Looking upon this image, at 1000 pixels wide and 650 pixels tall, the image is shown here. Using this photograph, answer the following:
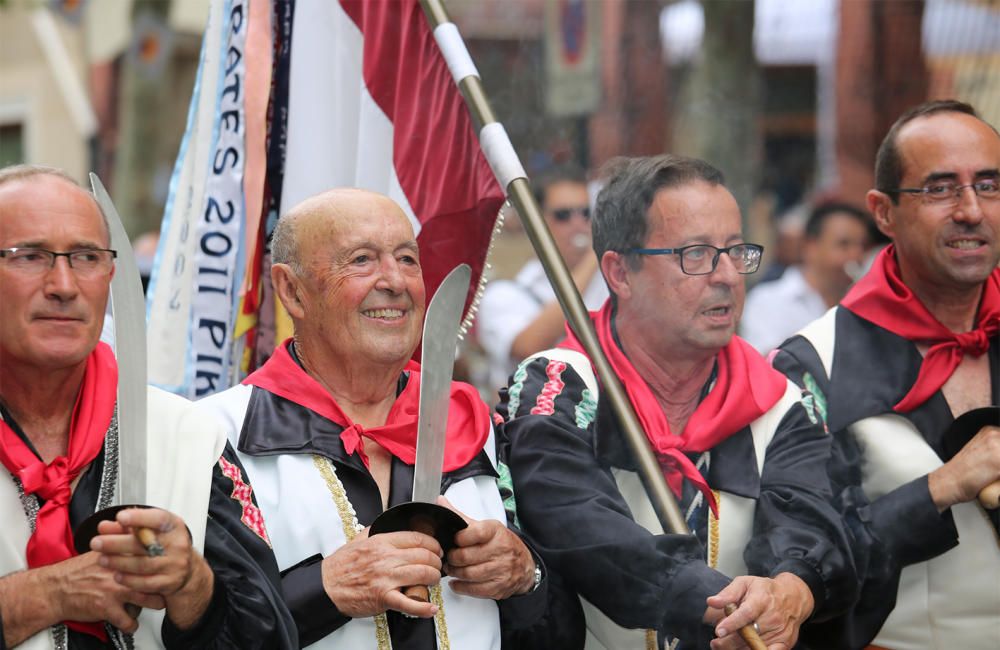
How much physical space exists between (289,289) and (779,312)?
484cm

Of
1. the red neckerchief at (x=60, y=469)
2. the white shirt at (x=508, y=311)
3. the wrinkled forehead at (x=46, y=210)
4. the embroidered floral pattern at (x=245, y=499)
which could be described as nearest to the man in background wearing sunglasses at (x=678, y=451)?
the embroidered floral pattern at (x=245, y=499)

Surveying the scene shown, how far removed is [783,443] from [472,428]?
777mm

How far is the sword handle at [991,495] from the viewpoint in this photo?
11.7 ft

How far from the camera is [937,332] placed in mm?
3920

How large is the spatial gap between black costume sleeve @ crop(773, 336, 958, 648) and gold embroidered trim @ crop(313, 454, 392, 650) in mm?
1060

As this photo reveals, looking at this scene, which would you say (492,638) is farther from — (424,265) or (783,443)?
(424,265)

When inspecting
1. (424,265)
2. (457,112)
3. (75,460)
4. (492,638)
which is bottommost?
(492,638)

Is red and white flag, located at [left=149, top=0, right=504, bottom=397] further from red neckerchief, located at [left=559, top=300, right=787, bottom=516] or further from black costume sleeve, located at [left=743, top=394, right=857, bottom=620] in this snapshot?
black costume sleeve, located at [left=743, top=394, right=857, bottom=620]

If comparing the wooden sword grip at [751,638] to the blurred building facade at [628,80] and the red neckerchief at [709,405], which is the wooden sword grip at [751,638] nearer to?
the red neckerchief at [709,405]

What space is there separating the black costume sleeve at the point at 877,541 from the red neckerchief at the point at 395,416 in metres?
0.92

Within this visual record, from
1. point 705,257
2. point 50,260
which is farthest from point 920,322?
point 50,260

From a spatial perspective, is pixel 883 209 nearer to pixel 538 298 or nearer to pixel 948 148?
pixel 948 148

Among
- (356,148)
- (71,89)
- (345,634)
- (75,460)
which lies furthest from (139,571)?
(71,89)

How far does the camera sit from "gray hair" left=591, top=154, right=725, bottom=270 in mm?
3750
